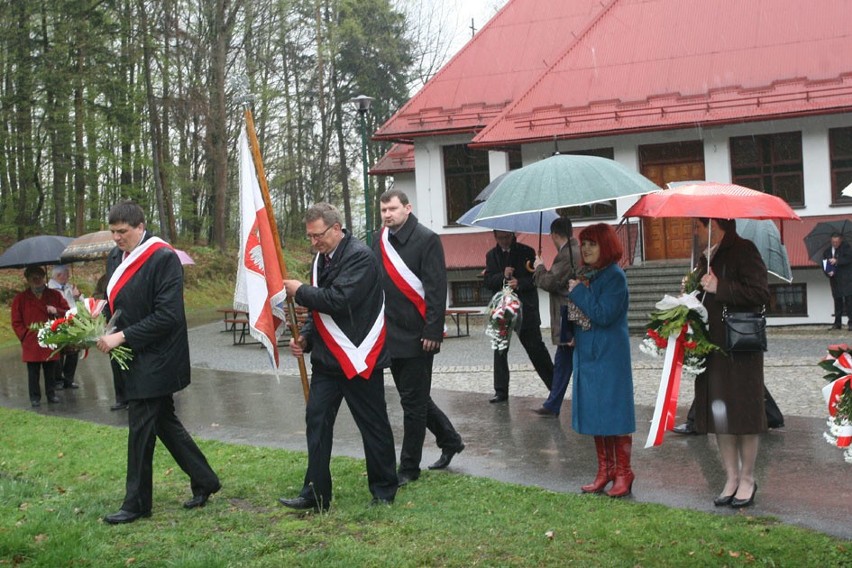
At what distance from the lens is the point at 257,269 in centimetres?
646

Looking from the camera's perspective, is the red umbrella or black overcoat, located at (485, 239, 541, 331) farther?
black overcoat, located at (485, 239, 541, 331)

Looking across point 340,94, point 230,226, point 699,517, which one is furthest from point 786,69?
point 230,226

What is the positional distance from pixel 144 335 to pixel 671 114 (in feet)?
55.7

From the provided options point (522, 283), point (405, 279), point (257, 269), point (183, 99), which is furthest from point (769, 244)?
point (183, 99)

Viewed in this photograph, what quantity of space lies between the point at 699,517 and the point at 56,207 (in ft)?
99.1

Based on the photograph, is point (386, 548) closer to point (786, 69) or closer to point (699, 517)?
point (699, 517)

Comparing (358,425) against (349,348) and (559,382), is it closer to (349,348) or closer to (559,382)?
(349,348)

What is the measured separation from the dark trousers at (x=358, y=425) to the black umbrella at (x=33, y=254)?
24.4ft

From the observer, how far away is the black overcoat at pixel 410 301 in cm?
711

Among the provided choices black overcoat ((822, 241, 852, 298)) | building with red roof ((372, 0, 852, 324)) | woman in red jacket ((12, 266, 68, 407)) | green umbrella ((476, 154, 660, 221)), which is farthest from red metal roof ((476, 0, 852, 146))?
green umbrella ((476, 154, 660, 221))

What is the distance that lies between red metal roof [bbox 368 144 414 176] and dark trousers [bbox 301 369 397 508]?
2289cm

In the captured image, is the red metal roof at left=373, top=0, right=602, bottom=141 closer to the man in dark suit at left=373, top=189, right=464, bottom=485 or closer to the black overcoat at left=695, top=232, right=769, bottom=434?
the man in dark suit at left=373, top=189, right=464, bottom=485

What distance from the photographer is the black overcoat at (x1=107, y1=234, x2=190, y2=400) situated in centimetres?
633

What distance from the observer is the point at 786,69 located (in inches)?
830
